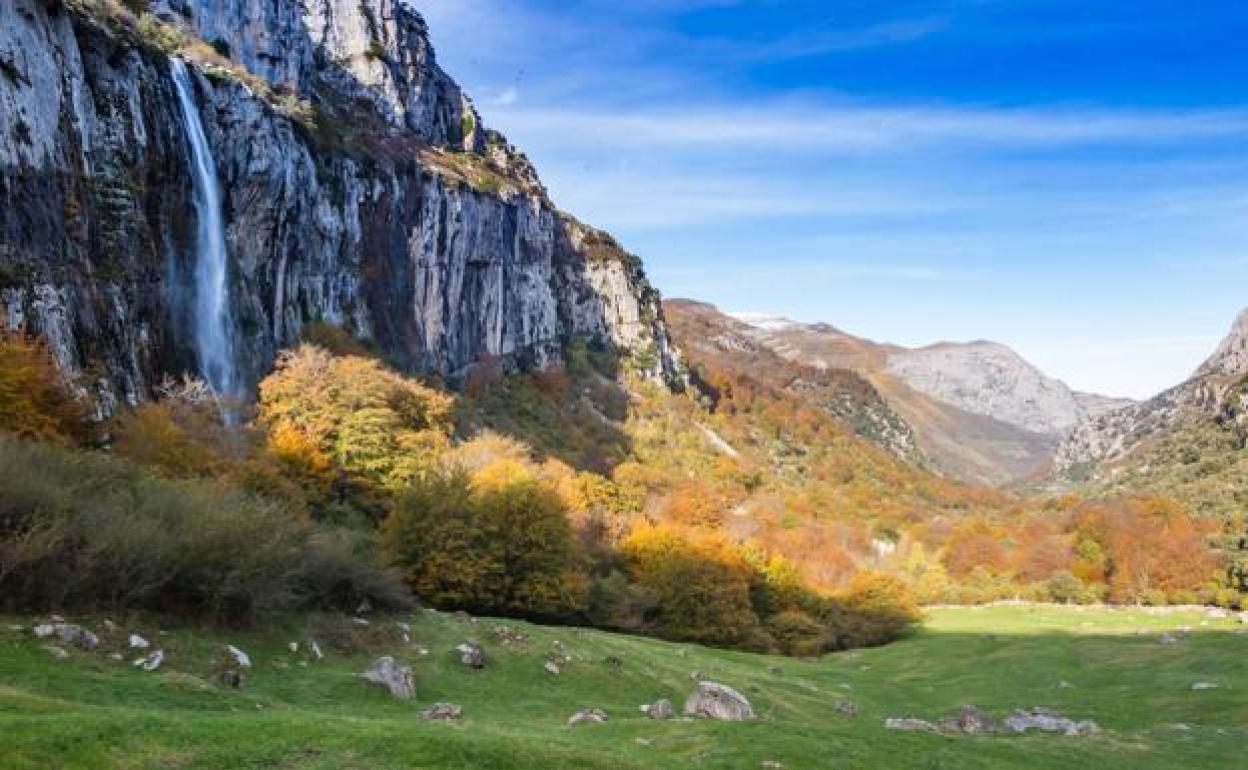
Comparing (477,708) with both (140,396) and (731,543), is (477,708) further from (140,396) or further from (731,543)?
(731,543)

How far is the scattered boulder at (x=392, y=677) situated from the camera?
25255 millimetres

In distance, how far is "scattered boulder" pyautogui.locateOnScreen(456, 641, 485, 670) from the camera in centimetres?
3056

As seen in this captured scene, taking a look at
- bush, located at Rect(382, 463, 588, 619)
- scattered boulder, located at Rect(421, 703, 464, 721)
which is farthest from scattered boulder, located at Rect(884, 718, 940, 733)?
bush, located at Rect(382, 463, 588, 619)

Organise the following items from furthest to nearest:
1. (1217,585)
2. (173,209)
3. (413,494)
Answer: (1217,585)
(173,209)
(413,494)

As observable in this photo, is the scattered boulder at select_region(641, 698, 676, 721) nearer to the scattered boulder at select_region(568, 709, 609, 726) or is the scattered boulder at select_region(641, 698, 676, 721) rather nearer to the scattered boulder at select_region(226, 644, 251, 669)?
the scattered boulder at select_region(568, 709, 609, 726)

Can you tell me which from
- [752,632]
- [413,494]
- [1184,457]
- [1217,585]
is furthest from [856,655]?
[1184,457]

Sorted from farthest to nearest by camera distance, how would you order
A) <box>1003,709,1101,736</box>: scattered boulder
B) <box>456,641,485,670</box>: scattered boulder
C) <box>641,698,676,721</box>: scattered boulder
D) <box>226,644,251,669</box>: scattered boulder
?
<box>456,641,485,670</box>: scattered boulder < <box>1003,709,1101,736</box>: scattered boulder < <box>641,698,676,721</box>: scattered boulder < <box>226,644,251,669</box>: scattered boulder

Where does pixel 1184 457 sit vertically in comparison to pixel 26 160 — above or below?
below

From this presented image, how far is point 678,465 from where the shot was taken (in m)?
147

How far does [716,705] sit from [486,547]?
2612 centimetres

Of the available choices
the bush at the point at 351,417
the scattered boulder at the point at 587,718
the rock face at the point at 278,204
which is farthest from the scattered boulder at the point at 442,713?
the bush at the point at 351,417

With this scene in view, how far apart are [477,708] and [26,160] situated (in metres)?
37.7

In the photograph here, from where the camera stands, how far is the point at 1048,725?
28.2m

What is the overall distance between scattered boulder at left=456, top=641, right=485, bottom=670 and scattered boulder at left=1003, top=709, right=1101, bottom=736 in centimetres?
1699
